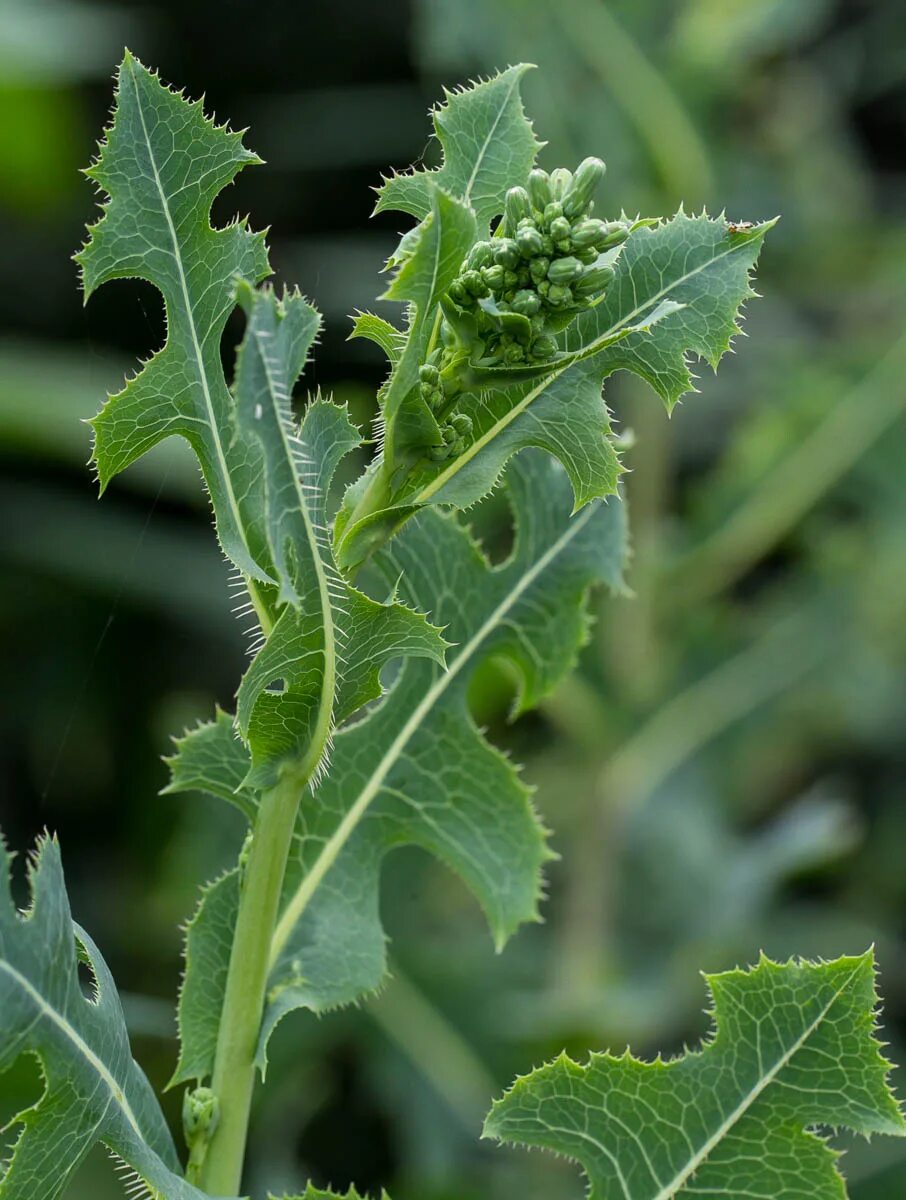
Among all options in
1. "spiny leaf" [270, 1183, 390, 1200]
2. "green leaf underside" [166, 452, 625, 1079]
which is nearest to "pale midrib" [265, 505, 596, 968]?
"green leaf underside" [166, 452, 625, 1079]

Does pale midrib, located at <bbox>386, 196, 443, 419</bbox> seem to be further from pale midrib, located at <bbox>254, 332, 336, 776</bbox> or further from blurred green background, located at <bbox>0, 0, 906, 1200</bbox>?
blurred green background, located at <bbox>0, 0, 906, 1200</bbox>

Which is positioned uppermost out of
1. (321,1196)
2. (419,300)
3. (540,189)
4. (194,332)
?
(540,189)

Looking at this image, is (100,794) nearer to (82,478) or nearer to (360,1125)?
(82,478)

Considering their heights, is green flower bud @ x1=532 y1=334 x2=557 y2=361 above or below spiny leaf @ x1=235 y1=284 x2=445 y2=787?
above

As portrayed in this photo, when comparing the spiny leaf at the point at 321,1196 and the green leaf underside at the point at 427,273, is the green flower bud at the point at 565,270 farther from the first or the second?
the spiny leaf at the point at 321,1196

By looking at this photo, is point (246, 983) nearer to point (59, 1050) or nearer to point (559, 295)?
point (59, 1050)

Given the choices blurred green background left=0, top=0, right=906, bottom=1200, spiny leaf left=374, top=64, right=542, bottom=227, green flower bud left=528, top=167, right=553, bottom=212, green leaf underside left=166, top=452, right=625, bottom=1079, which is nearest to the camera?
green flower bud left=528, top=167, right=553, bottom=212

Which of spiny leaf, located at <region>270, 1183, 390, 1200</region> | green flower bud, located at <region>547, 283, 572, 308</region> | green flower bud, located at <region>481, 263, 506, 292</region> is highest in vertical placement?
green flower bud, located at <region>547, 283, 572, 308</region>

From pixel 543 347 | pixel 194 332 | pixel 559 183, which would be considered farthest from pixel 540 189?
pixel 194 332
